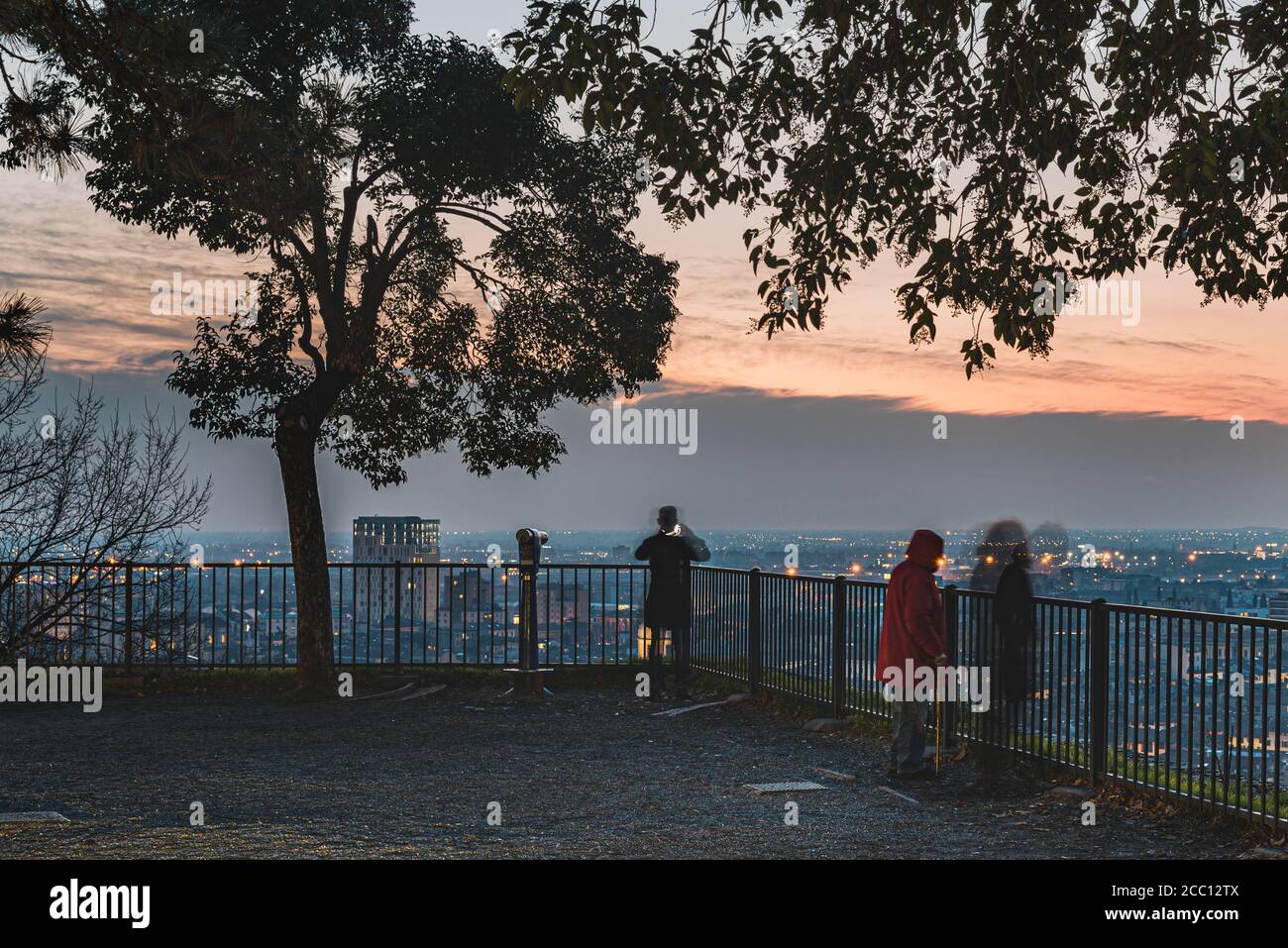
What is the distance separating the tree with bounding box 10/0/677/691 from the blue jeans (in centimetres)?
859

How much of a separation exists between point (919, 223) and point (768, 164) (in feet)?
4.69

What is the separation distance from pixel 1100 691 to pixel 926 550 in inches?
64.5

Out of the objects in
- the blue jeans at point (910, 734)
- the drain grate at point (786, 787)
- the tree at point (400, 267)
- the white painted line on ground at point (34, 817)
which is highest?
the tree at point (400, 267)

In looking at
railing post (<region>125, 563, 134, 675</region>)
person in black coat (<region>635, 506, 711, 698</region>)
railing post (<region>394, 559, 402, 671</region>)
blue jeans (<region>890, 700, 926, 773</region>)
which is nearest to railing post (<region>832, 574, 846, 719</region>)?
person in black coat (<region>635, 506, 711, 698</region>)

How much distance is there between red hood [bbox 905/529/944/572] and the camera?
1017cm

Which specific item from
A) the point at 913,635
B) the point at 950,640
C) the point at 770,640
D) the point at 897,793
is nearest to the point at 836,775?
the point at 897,793

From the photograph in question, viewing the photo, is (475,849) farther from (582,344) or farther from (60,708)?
(582,344)

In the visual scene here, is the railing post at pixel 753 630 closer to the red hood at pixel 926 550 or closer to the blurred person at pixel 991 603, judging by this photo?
the blurred person at pixel 991 603

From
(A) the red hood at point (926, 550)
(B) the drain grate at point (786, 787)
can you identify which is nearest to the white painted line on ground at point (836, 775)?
(B) the drain grate at point (786, 787)

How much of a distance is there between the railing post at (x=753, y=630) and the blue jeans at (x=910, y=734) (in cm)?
467

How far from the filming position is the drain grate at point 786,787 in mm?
9711

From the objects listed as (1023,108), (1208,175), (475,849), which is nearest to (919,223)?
(1023,108)

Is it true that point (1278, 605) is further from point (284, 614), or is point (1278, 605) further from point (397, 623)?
point (284, 614)

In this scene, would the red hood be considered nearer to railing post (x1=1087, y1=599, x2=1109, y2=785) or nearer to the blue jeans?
the blue jeans
